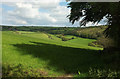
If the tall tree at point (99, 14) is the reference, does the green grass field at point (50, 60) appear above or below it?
below

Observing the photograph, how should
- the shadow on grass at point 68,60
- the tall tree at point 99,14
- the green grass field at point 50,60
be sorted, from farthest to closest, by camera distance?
1. the tall tree at point 99,14
2. the shadow on grass at point 68,60
3. the green grass field at point 50,60

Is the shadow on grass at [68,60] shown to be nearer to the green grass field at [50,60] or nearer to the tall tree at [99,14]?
the green grass field at [50,60]

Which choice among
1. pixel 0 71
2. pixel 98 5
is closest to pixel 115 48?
pixel 98 5

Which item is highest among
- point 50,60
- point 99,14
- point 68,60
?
point 99,14

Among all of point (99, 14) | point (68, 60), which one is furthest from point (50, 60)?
point (99, 14)

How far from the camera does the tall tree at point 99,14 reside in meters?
13.8

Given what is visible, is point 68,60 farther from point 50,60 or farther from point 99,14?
point 99,14

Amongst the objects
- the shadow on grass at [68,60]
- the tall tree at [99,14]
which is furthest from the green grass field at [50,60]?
the tall tree at [99,14]

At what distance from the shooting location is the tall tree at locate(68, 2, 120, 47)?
13795 millimetres

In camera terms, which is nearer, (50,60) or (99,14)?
(50,60)

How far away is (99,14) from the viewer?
1906 centimetres

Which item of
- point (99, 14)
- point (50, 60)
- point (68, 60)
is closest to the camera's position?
point (50, 60)

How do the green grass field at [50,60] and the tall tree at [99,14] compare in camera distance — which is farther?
the tall tree at [99,14]

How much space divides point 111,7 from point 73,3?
8.58 m
